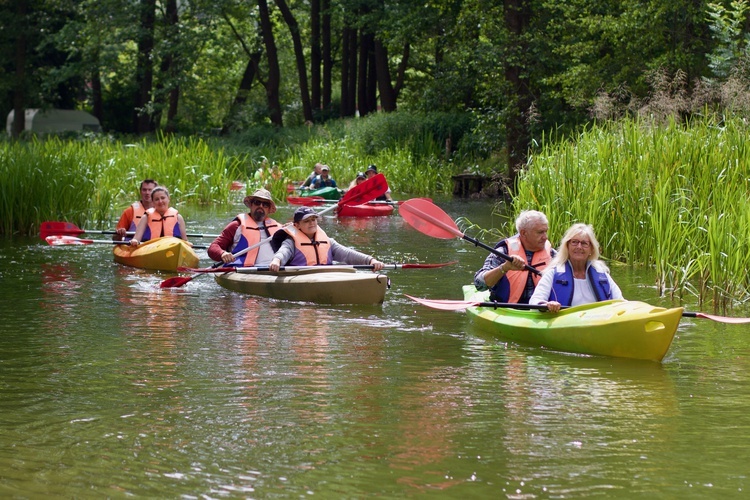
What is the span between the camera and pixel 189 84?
35656 mm

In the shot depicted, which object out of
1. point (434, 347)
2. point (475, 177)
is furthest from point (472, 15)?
point (434, 347)

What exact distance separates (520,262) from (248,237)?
3938 millimetres

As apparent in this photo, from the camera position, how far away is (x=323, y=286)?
9805mm

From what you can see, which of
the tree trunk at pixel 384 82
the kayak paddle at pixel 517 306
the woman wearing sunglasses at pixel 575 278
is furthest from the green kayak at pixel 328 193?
the tree trunk at pixel 384 82

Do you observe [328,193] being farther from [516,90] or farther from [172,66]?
[172,66]

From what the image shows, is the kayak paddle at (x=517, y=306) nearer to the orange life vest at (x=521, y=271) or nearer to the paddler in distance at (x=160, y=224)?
the orange life vest at (x=521, y=271)

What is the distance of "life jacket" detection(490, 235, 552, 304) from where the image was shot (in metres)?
8.18

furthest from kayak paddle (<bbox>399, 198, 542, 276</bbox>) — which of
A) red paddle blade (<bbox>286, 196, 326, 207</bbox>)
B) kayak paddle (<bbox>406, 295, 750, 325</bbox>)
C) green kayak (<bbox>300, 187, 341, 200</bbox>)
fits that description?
green kayak (<bbox>300, 187, 341, 200</bbox>)

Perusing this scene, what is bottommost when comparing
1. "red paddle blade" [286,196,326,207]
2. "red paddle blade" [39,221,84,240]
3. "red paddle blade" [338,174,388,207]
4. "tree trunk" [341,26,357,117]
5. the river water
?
the river water

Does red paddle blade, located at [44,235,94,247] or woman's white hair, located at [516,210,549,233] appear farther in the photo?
red paddle blade, located at [44,235,94,247]

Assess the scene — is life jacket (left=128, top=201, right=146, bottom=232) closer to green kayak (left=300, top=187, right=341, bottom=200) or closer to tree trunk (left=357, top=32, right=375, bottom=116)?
green kayak (left=300, top=187, right=341, bottom=200)

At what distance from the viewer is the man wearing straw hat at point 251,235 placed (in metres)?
11.1

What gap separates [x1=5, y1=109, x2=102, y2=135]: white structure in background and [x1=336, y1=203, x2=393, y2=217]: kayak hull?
23533 millimetres

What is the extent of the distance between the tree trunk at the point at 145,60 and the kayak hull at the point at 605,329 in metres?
29.5
